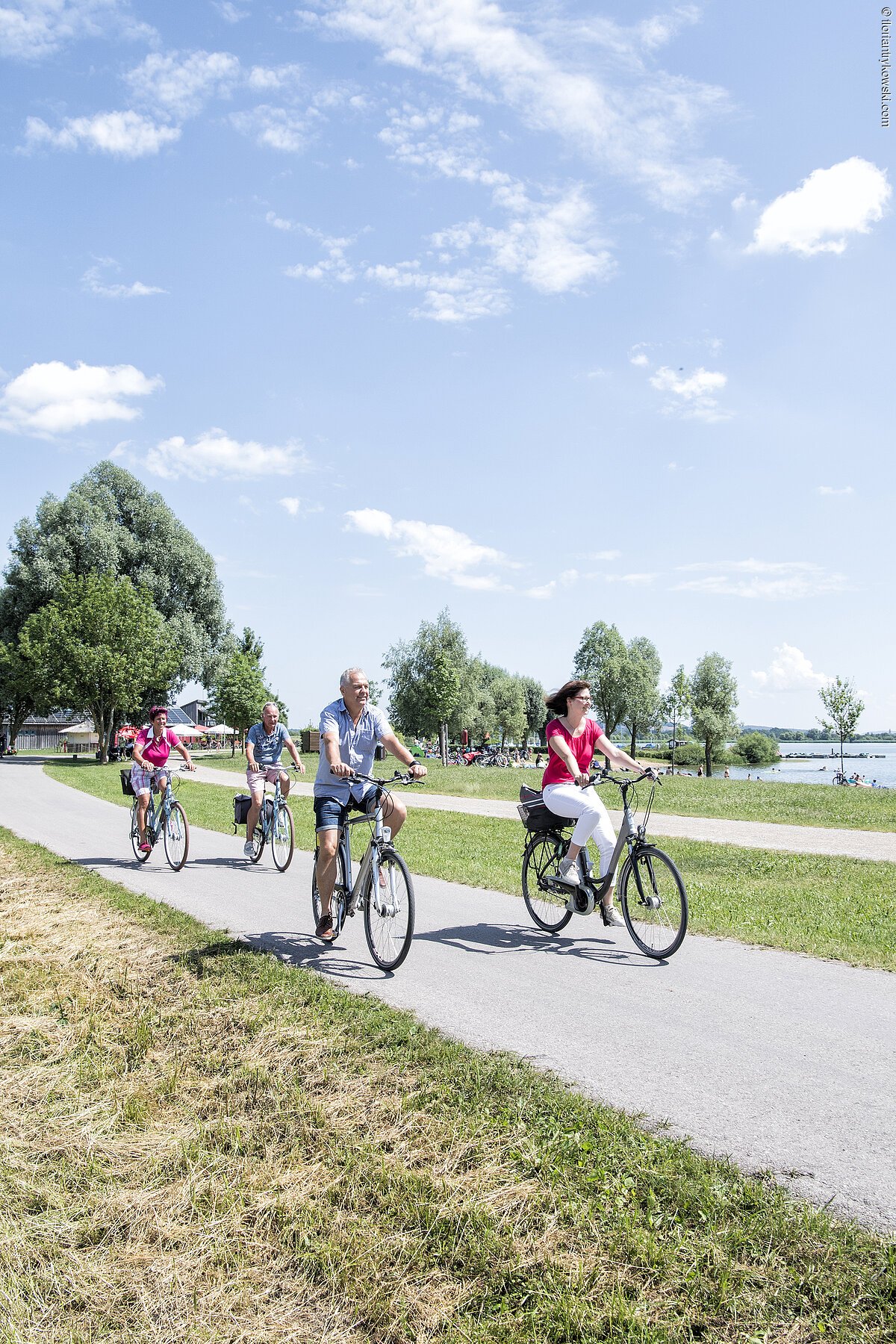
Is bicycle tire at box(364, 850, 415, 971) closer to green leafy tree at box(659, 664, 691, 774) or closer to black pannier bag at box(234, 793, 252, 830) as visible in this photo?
black pannier bag at box(234, 793, 252, 830)

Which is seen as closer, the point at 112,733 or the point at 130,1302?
the point at 130,1302

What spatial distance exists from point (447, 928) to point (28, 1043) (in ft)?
11.3

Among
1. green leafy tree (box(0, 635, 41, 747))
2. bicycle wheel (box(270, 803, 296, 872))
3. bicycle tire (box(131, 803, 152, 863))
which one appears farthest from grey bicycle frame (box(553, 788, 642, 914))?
green leafy tree (box(0, 635, 41, 747))

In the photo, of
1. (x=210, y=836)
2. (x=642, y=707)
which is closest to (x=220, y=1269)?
(x=210, y=836)

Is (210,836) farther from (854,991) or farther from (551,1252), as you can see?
(551,1252)

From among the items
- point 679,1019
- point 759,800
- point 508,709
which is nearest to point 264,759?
point 679,1019

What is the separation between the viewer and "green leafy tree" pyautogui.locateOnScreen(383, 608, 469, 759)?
2158 inches

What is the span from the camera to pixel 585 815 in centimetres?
674

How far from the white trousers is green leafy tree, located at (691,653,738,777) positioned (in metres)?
55.7

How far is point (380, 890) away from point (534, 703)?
9401 cm

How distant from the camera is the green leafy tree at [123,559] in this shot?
167 feet

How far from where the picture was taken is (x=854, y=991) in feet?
18.0

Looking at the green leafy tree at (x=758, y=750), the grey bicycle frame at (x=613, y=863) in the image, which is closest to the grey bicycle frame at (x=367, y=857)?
the grey bicycle frame at (x=613, y=863)

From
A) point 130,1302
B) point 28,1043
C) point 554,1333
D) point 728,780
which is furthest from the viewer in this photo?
point 728,780
